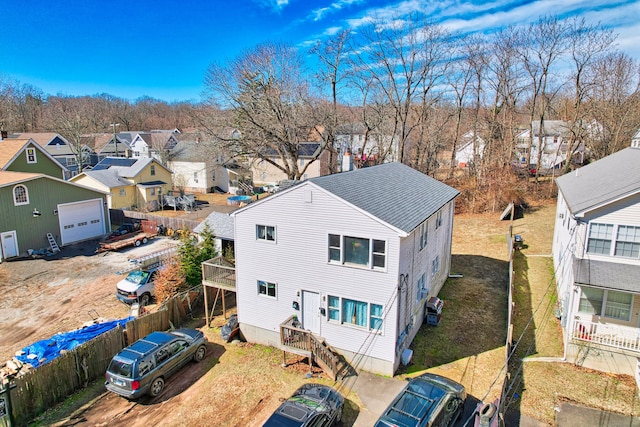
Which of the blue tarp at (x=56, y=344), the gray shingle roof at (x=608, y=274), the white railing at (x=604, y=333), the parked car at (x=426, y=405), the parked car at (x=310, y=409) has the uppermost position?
the gray shingle roof at (x=608, y=274)

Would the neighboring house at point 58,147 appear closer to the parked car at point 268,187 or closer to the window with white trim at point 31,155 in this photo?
the window with white trim at point 31,155

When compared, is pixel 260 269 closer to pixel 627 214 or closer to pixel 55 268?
pixel 627 214

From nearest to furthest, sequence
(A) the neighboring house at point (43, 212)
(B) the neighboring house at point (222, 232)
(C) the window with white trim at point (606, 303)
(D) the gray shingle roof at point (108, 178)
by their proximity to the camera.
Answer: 1. (C) the window with white trim at point (606, 303)
2. (B) the neighboring house at point (222, 232)
3. (A) the neighboring house at point (43, 212)
4. (D) the gray shingle roof at point (108, 178)

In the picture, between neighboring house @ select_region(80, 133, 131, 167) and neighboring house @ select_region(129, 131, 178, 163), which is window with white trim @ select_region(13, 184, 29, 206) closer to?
neighboring house @ select_region(129, 131, 178, 163)

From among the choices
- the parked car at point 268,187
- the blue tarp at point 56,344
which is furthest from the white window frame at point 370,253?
the parked car at point 268,187

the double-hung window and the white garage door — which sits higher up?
the double-hung window

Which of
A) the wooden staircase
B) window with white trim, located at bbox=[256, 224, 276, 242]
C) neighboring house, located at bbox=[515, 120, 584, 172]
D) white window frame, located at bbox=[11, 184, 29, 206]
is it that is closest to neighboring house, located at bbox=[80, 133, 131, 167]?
white window frame, located at bbox=[11, 184, 29, 206]
